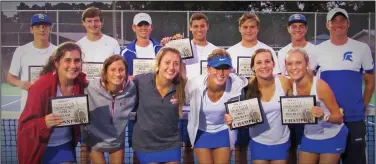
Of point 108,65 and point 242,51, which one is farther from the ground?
point 242,51

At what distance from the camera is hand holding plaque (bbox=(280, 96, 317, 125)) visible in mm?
3086

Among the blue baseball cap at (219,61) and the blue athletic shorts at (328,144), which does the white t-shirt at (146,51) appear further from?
the blue athletic shorts at (328,144)

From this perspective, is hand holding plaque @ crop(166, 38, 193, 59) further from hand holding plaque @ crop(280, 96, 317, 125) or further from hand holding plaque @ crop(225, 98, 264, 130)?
→ hand holding plaque @ crop(280, 96, 317, 125)

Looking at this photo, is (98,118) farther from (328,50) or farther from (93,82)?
(328,50)

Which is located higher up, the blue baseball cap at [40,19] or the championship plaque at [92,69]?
the blue baseball cap at [40,19]

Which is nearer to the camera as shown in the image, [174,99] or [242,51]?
[174,99]

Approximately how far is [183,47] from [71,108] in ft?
2.96

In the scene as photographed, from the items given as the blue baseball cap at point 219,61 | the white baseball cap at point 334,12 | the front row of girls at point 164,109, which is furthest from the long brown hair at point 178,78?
the white baseball cap at point 334,12

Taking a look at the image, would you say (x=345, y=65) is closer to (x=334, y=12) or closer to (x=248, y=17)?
(x=334, y=12)

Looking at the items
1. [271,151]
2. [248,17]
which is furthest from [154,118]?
[248,17]

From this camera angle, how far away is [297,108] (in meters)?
3.10

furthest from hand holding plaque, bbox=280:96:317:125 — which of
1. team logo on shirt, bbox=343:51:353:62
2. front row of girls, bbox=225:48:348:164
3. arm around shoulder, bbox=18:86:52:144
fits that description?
arm around shoulder, bbox=18:86:52:144

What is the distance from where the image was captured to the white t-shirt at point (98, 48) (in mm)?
3148

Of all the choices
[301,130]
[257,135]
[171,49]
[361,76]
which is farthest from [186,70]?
[361,76]
